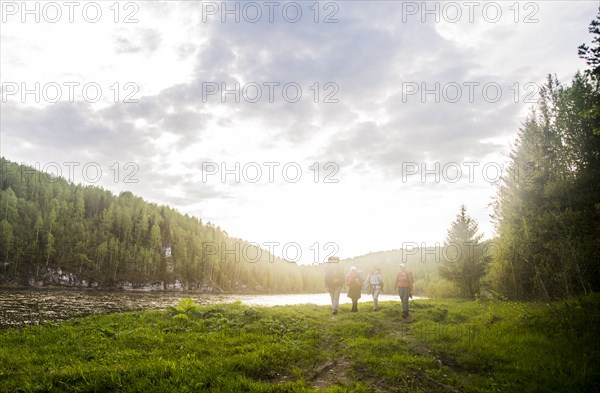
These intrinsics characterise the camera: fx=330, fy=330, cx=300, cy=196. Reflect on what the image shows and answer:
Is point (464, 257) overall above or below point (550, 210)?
below

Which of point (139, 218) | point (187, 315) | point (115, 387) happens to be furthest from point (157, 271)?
point (115, 387)

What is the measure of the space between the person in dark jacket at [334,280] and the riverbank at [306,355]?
4497 millimetres

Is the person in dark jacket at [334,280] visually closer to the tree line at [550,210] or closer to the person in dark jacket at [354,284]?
the person in dark jacket at [354,284]

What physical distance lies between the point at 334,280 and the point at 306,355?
1044 cm

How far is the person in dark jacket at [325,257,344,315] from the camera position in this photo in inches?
838

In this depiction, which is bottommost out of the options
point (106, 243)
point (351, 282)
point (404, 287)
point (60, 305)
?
point (60, 305)

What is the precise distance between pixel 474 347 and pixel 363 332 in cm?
469

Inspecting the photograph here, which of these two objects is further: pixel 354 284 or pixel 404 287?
pixel 354 284

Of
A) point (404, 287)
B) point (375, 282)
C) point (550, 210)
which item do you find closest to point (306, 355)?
point (404, 287)

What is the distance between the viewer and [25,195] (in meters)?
126

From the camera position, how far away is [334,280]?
71.7 ft

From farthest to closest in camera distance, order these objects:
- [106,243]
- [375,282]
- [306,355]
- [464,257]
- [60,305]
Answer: [106,243] < [464,257] < [60,305] < [375,282] < [306,355]

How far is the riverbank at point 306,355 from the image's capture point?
348 inches

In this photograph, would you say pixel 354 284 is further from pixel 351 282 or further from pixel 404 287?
pixel 404 287
